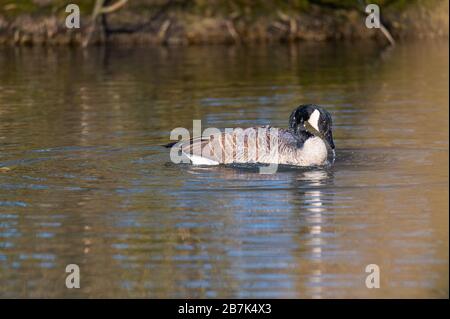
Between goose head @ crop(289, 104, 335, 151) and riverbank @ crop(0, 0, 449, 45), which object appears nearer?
Answer: goose head @ crop(289, 104, 335, 151)

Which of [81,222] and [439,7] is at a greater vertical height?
[439,7]

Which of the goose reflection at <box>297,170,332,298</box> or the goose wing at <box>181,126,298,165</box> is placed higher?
the goose wing at <box>181,126,298,165</box>

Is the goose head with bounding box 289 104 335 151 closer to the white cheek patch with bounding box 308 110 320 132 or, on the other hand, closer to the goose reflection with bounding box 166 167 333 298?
the white cheek patch with bounding box 308 110 320 132

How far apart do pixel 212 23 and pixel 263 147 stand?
2360 cm

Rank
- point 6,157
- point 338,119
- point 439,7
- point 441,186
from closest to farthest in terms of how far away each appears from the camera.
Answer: point 441,186
point 6,157
point 338,119
point 439,7

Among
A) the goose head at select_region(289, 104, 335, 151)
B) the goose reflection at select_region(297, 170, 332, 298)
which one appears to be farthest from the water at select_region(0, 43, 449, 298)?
the goose head at select_region(289, 104, 335, 151)

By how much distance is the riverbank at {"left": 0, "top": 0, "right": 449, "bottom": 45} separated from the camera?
3828 cm

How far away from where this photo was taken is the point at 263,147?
15.7 meters

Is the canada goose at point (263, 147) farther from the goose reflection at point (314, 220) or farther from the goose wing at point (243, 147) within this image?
the goose reflection at point (314, 220)

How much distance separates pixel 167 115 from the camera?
21672 mm

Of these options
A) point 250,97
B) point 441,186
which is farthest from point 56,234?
point 250,97

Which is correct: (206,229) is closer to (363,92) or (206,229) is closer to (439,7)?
(363,92)

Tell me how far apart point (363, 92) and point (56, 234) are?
1390 centimetres

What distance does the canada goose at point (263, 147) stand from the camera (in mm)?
15695
